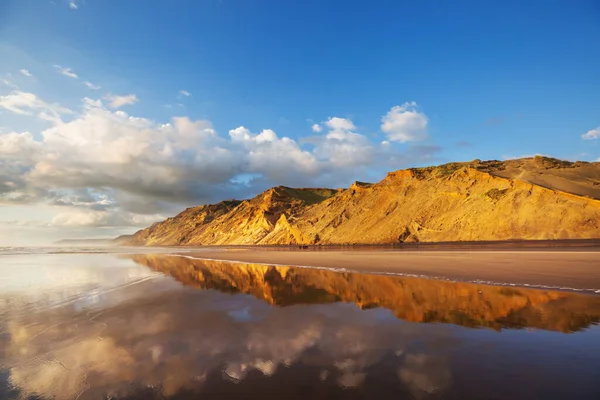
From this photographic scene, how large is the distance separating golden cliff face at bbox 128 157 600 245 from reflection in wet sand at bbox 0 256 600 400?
40209 mm

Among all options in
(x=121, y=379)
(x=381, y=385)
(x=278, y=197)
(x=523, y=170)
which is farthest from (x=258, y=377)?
(x=278, y=197)

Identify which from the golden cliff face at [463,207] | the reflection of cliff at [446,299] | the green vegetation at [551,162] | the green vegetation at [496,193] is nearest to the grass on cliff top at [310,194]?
the golden cliff face at [463,207]

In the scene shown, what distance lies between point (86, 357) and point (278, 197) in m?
119

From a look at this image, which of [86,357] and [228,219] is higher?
[228,219]

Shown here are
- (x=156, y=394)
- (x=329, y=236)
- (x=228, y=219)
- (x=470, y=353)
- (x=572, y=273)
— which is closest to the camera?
(x=156, y=394)

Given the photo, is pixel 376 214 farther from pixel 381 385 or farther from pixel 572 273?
pixel 381 385

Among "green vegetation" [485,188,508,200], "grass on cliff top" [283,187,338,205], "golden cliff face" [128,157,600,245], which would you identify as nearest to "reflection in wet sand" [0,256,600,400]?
"golden cliff face" [128,157,600,245]

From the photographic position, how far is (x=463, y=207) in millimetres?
53906

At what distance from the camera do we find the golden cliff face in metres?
41.2

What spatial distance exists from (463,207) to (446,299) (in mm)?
49931

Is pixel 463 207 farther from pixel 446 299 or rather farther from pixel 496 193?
pixel 446 299

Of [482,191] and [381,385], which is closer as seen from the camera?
[381,385]

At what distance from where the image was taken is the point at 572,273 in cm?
1411

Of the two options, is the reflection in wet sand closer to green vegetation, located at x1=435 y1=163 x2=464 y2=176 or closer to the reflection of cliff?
the reflection of cliff
